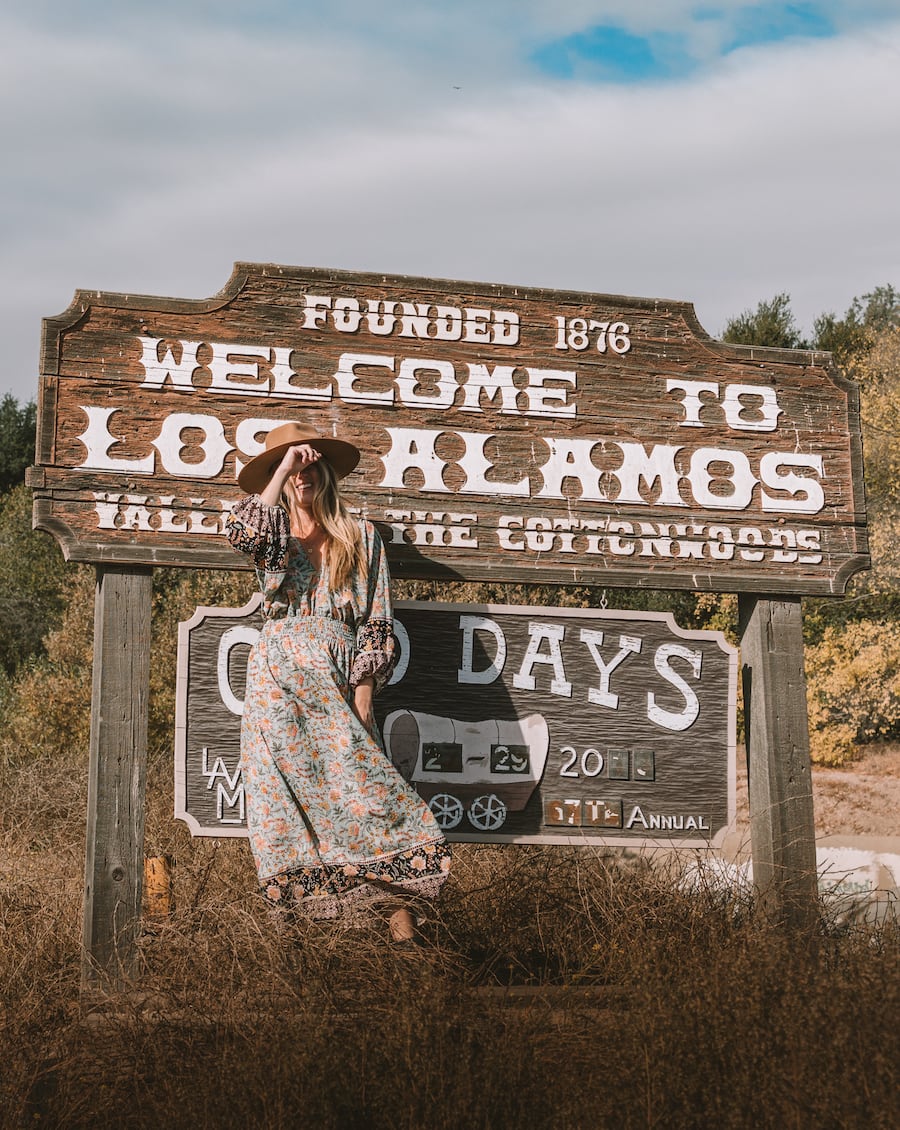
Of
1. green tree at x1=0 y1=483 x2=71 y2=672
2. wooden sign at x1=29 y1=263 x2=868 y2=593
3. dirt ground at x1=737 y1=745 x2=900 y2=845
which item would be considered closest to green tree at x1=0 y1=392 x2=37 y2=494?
green tree at x1=0 y1=483 x2=71 y2=672

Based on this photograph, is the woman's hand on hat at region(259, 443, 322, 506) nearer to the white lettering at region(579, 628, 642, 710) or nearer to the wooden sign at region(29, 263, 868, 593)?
the wooden sign at region(29, 263, 868, 593)

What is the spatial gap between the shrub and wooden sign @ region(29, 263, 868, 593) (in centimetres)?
1140

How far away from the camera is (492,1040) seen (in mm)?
3410

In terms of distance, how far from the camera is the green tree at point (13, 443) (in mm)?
29125

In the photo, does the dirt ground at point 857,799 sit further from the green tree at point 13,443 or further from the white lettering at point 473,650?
the green tree at point 13,443

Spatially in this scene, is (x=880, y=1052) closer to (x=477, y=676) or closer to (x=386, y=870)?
(x=386, y=870)

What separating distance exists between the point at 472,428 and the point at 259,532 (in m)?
1.36

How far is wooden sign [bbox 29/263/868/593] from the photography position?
530cm

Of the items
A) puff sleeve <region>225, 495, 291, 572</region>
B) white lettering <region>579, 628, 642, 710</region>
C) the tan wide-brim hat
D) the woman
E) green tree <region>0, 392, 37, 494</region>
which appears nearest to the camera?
the woman

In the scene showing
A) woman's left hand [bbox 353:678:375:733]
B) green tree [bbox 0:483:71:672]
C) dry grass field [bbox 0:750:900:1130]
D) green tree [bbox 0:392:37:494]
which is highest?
green tree [bbox 0:392:37:494]

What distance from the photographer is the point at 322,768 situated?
184 inches

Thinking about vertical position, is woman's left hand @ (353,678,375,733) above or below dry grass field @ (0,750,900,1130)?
above

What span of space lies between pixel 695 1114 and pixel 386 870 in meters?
1.80

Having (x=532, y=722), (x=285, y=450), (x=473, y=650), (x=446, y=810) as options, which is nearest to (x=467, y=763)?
(x=446, y=810)
